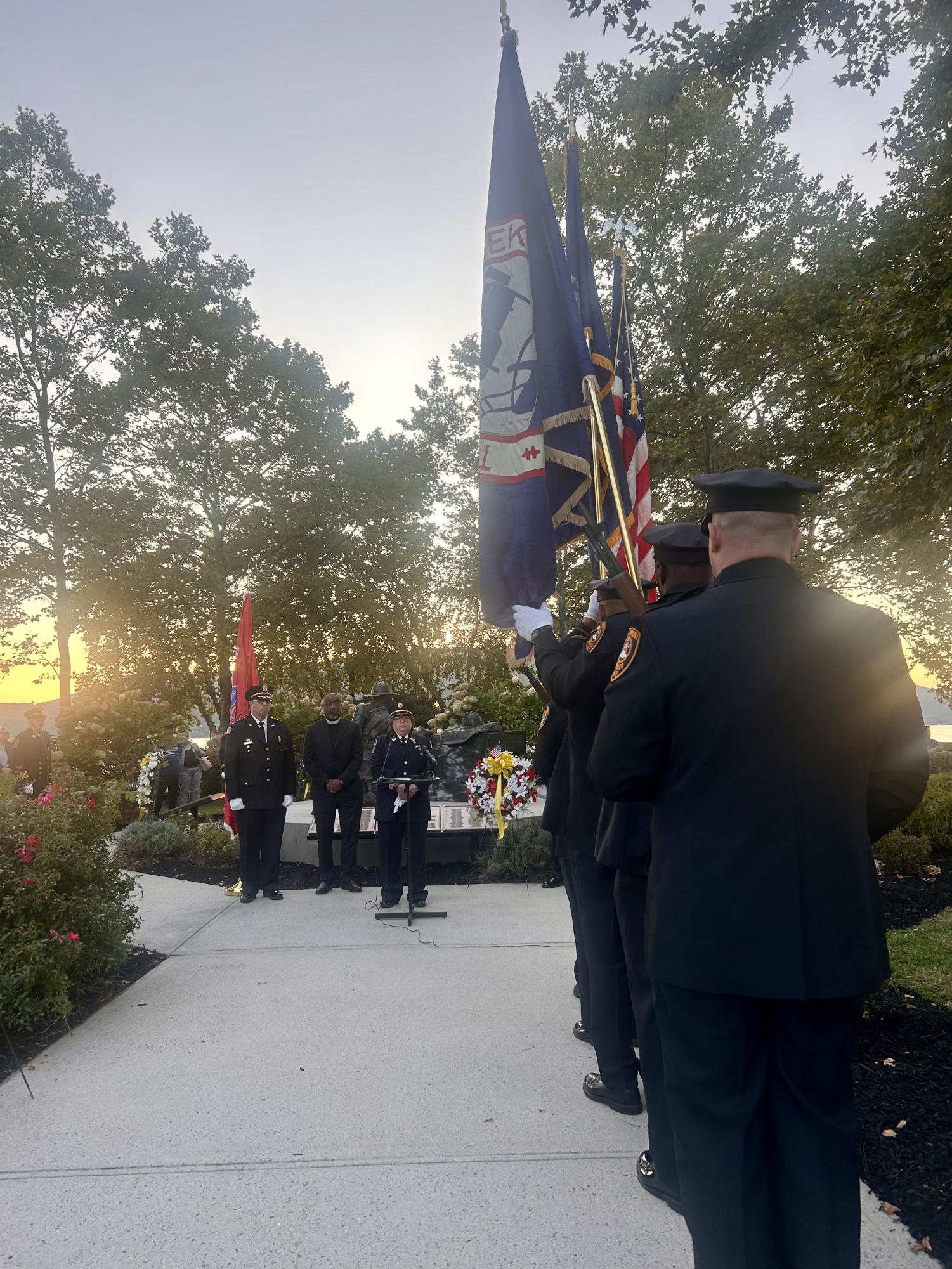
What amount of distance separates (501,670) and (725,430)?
12971mm

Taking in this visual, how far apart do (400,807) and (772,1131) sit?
19.1 ft

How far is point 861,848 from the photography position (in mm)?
1768

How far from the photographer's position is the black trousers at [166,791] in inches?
539

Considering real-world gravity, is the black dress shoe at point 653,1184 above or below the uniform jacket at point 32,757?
below

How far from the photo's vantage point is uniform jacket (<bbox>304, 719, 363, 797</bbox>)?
8.38 metres

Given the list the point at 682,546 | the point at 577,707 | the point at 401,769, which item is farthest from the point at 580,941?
the point at 401,769

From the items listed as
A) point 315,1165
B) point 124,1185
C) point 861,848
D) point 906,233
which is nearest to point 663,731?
point 861,848

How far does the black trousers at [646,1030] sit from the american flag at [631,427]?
220 centimetres

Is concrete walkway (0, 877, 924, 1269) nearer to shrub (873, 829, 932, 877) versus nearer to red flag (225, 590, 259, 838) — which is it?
red flag (225, 590, 259, 838)

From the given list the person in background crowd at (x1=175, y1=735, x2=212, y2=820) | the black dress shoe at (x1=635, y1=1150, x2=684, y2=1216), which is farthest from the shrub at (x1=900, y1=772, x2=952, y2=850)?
the person in background crowd at (x1=175, y1=735, x2=212, y2=820)

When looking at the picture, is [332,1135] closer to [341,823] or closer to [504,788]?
[341,823]

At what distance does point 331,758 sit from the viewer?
838 cm

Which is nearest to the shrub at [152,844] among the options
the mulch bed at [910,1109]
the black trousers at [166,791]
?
the black trousers at [166,791]

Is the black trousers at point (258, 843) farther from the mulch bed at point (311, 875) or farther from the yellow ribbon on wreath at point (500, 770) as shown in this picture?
the yellow ribbon on wreath at point (500, 770)
